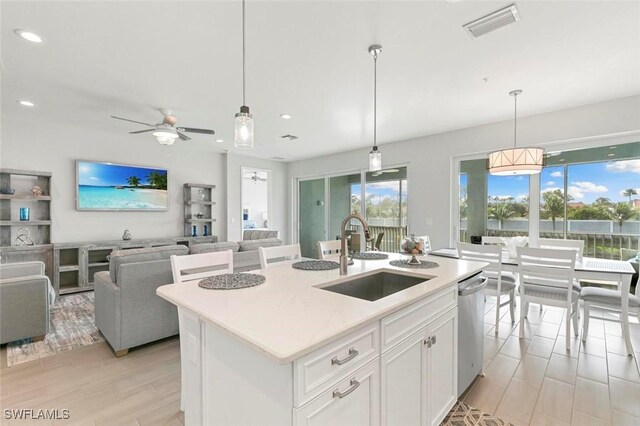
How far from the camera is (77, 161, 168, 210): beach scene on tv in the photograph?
5.13 meters

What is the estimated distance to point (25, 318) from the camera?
2811mm

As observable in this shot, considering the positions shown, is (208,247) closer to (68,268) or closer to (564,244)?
(68,268)

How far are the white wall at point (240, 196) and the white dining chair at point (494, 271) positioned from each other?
5054mm

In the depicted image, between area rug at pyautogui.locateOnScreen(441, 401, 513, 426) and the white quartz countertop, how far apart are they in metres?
0.91

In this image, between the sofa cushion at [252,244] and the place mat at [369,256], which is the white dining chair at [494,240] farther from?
the sofa cushion at [252,244]

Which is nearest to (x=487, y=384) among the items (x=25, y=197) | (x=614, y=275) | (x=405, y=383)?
(x=405, y=383)

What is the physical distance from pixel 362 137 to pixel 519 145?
2.51 metres

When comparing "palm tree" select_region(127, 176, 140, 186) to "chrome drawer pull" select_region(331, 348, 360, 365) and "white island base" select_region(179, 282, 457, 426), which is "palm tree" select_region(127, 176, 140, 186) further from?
"chrome drawer pull" select_region(331, 348, 360, 365)

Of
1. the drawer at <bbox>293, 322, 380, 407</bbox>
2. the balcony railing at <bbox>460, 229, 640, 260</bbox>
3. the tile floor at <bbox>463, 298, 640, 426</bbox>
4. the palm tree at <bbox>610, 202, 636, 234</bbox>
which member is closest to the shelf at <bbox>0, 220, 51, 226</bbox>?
the drawer at <bbox>293, 322, 380, 407</bbox>

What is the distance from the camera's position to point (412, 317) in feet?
4.82

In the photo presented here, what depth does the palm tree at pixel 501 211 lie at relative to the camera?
181 inches

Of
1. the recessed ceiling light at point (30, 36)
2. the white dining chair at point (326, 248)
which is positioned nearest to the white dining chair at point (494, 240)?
the white dining chair at point (326, 248)

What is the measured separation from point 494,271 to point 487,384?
1.56 meters

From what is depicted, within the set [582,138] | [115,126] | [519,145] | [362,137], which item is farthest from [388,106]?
[115,126]
